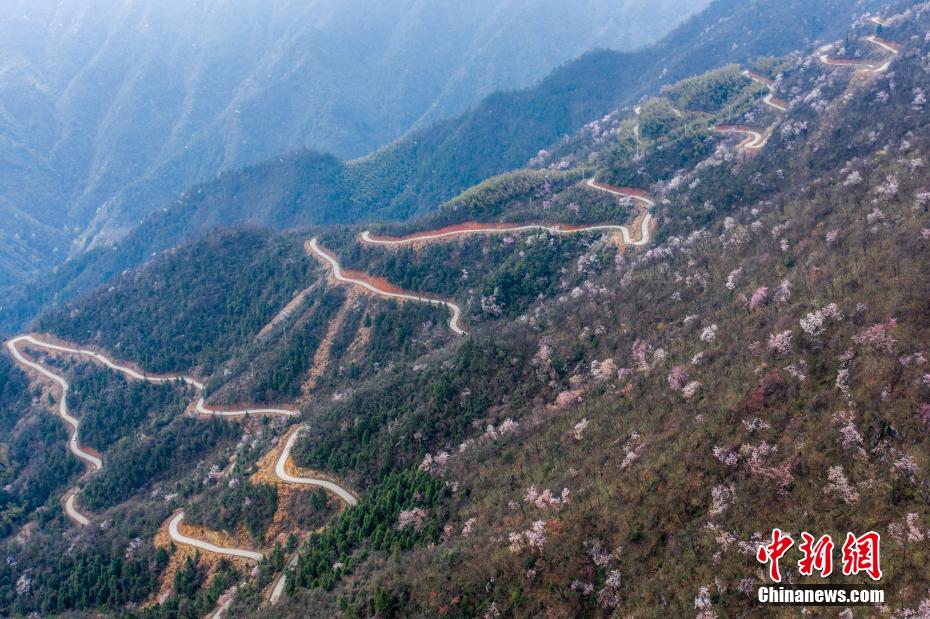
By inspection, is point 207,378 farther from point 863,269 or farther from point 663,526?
point 863,269

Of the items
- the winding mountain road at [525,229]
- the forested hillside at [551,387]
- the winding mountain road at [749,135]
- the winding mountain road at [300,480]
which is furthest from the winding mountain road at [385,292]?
the winding mountain road at [749,135]

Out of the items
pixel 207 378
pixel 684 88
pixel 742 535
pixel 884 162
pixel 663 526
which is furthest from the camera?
pixel 684 88

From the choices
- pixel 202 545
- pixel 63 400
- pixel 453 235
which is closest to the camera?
pixel 202 545

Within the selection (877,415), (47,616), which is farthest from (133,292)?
(877,415)

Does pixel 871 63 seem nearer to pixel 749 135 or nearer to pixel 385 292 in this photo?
pixel 749 135

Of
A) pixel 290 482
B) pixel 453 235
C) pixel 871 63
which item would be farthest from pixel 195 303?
pixel 871 63

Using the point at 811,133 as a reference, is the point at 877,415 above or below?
above

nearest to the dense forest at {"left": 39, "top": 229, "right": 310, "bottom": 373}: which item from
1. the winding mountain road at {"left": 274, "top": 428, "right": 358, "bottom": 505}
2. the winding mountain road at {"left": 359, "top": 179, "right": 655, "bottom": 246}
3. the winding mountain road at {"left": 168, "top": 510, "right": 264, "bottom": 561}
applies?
the winding mountain road at {"left": 359, "top": 179, "right": 655, "bottom": 246}

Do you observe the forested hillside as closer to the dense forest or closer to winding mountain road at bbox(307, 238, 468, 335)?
the dense forest
